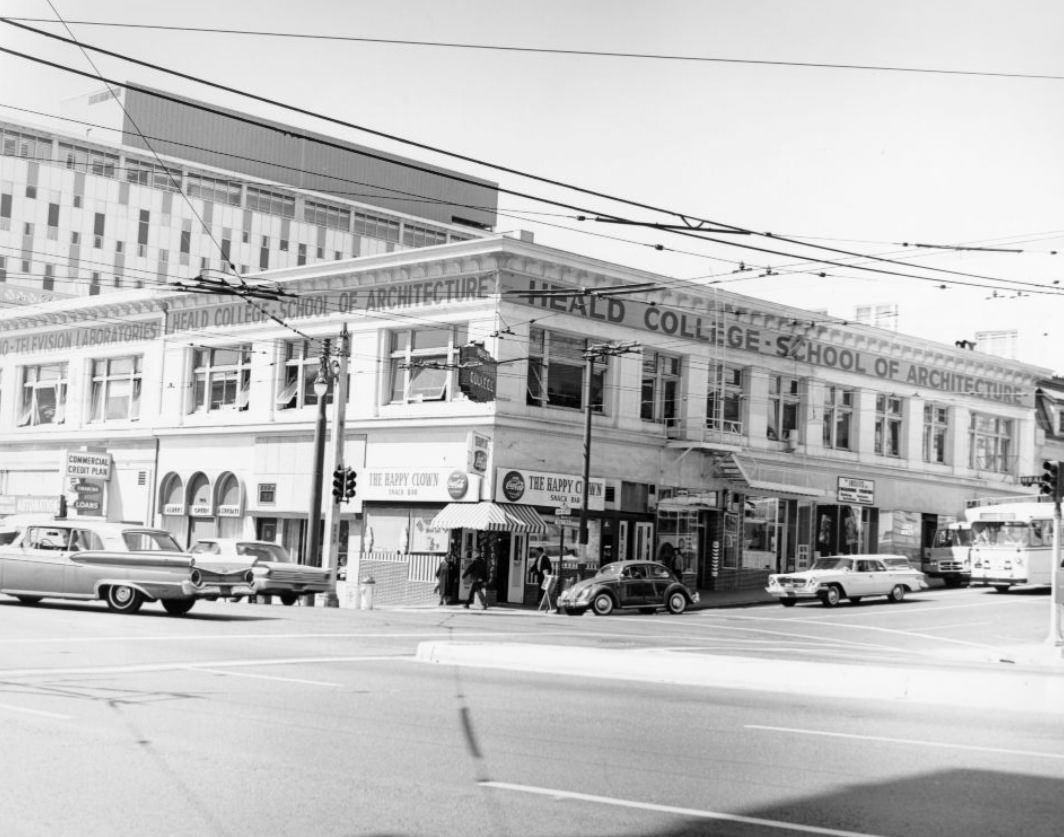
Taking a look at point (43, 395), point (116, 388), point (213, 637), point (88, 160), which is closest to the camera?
point (213, 637)

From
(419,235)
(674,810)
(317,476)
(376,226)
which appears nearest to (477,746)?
(674,810)

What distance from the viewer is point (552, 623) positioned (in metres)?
30.9

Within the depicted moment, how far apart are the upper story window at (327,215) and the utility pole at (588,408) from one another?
150 ft

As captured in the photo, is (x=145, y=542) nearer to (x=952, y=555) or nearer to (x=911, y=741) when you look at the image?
(x=911, y=741)

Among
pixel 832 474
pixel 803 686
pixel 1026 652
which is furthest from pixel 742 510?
pixel 803 686

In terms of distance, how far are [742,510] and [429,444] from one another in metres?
12.8

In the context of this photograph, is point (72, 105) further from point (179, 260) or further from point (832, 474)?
point (832, 474)

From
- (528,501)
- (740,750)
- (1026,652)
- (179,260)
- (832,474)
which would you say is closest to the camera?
(740,750)

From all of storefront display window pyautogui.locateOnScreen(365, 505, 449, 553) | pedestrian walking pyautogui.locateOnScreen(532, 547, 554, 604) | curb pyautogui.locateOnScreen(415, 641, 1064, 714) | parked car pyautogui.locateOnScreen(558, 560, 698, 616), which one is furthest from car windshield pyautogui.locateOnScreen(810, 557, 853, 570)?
curb pyautogui.locateOnScreen(415, 641, 1064, 714)

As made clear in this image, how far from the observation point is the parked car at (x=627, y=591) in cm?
3512

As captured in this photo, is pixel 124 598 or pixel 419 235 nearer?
pixel 124 598

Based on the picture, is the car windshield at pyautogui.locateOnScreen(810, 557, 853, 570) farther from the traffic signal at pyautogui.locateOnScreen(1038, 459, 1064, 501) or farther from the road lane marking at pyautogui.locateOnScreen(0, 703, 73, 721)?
the road lane marking at pyautogui.locateOnScreen(0, 703, 73, 721)

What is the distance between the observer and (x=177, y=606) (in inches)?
1003

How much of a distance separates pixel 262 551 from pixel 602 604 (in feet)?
30.4
